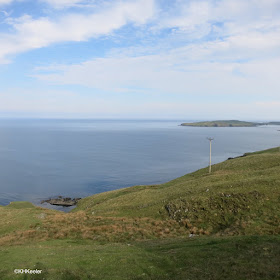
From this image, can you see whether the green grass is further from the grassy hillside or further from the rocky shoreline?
the rocky shoreline

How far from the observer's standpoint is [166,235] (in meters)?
36.3

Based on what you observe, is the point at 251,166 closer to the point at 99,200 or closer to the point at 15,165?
the point at 99,200

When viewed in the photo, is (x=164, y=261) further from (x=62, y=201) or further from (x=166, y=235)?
(x=62, y=201)

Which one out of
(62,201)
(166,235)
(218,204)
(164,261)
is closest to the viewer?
(164,261)

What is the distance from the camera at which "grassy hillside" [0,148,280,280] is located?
20.7 metres

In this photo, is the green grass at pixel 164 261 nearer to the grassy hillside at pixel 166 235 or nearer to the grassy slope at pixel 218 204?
the grassy hillside at pixel 166 235

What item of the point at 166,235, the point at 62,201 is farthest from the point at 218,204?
the point at 62,201

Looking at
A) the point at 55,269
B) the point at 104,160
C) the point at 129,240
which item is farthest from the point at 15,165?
the point at 55,269

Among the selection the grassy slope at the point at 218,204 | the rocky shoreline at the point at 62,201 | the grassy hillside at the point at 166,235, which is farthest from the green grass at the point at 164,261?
the rocky shoreline at the point at 62,201

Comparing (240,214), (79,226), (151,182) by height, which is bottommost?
(151,182)

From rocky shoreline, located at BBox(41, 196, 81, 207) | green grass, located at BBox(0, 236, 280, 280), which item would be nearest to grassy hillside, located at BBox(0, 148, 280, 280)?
green grass, located at BBox(0, 236, 280, 280)

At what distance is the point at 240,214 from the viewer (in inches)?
1531

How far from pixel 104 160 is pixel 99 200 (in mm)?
94889

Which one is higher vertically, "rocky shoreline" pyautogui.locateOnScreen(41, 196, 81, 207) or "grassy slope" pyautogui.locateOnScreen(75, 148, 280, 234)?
"grassy slope" pyautogui.locateOnScreen(75, 148, 280, 234)
